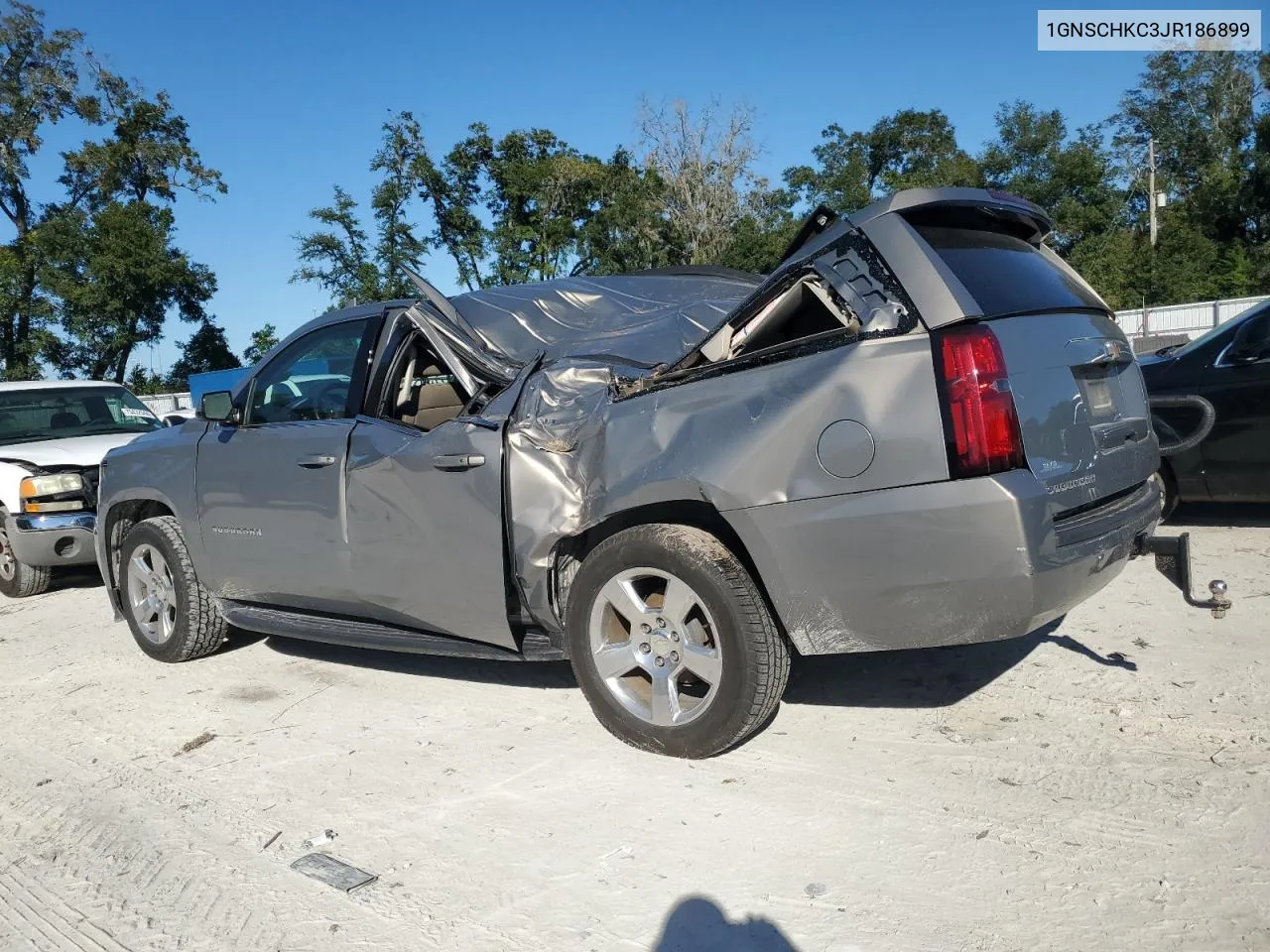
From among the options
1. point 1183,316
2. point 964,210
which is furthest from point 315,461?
point 1183,316

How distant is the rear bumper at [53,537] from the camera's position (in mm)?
7734

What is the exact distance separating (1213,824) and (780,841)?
131cm

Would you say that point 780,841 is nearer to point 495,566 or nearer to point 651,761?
point 651,761

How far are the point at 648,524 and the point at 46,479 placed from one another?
6.20 metres

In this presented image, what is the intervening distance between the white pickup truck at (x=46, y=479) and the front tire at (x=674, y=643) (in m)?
5.55

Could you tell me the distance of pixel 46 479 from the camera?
7.82m

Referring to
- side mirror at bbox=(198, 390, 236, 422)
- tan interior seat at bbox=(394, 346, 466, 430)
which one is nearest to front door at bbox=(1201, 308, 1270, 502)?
tan interior seat at bbox=(394, 346, 466, 430)

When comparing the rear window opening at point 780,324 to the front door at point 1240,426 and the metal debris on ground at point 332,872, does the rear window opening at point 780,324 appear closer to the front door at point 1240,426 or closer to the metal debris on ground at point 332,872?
the metal debris on ground at point 332,872

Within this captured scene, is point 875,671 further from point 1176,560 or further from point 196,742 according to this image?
point 196,742

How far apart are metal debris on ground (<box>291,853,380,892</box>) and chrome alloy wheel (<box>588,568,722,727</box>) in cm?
113

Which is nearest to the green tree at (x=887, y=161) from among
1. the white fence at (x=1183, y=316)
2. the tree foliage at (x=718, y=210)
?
the tree foliage at (x=718, y=210)

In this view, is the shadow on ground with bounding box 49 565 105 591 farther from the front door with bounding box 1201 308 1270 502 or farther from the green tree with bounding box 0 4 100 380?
the green tree with bounding box 0 4 100 380

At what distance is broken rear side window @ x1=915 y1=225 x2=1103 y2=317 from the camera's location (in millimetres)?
3271

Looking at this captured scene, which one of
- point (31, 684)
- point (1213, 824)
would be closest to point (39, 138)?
point (31, 684)
